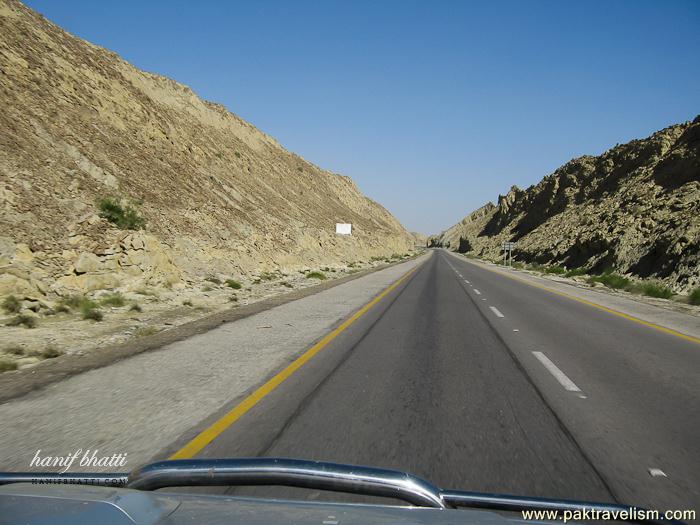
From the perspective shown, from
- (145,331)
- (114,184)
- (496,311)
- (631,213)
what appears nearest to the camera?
(145,331)

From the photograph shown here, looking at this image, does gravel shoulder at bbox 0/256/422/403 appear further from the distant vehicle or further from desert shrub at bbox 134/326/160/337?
the distant vehicle

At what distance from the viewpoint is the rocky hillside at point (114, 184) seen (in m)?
14.9

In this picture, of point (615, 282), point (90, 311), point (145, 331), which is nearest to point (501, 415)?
point (145, 331)

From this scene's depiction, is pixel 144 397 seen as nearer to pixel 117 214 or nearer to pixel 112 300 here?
pixel 112 300

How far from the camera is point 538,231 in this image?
72562 millimetres

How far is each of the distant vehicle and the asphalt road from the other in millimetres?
785

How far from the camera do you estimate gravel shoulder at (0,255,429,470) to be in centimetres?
419

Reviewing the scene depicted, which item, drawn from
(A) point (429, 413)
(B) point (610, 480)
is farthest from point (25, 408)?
(B) point (610, 480)

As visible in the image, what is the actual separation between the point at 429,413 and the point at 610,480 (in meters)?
1.82

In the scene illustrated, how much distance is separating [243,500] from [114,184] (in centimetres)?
2193

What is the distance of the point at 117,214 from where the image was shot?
1802 centimetres

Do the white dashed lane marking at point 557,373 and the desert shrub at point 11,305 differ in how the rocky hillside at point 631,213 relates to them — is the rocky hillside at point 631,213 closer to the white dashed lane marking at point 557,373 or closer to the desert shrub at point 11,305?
the white dashed lane marking at point 557,373

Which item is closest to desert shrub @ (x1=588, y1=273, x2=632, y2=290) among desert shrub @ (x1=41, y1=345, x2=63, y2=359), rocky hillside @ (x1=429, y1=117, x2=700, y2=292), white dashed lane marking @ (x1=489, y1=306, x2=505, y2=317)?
rocky hillside @ (x1=429, y1=117, x2=700, y2=292)

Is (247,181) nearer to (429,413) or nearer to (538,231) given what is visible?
(429,413)
